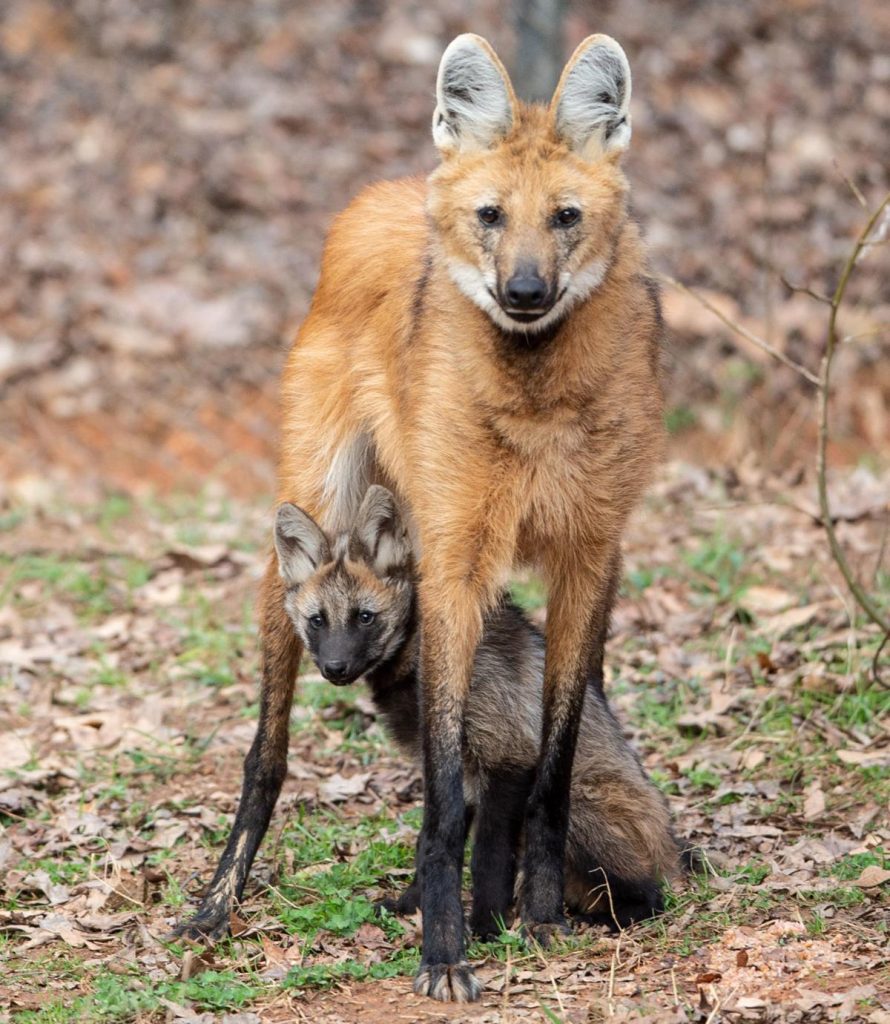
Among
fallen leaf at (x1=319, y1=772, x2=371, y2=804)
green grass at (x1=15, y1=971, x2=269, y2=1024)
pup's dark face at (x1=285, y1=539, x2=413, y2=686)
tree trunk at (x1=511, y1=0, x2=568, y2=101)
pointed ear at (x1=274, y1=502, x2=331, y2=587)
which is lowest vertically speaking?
green grass at (x1=15, y1=971, x2=269, y2=1024)

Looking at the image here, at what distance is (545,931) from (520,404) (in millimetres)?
Result: 1556

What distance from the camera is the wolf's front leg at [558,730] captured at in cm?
406

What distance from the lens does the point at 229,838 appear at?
14.6ft

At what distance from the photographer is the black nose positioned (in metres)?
3.56

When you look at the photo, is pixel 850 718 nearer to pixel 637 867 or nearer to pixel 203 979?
pixel 637 867

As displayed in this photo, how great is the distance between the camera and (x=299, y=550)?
15.4 feet

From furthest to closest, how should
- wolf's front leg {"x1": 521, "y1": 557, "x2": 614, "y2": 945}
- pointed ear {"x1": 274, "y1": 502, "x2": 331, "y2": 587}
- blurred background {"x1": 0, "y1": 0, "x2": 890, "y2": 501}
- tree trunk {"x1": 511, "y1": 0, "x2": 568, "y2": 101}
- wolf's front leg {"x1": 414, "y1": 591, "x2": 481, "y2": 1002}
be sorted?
blurred background {"x1": 0, "y1": 0, "x2": 890, "y2": 501}, tree trunk {"x1": 511, "y1": 0, "x2": 568, "y2": 101}, pointed ear {"x1": 274, "y1": 502, "x2": 331, "y2": 587}, wolf's front leg {"x1": 521, "y1": 557, "x2": 614, "y2": 945}, wolf's front leg {"x1": 414, "y1": 591, "x2": 481, "y2": 1002}

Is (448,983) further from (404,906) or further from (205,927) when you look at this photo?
(205,927)

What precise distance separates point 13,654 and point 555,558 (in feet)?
10.4

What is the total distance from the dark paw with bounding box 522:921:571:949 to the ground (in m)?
0.05

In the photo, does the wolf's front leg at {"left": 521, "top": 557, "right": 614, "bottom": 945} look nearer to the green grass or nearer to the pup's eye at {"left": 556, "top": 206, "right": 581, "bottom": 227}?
the green grass

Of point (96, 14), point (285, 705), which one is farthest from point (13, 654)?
point (96, 14)

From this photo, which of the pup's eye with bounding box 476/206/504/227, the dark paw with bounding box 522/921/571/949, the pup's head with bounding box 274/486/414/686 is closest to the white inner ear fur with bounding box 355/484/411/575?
the pup's head with bounding box 274/486/414/686

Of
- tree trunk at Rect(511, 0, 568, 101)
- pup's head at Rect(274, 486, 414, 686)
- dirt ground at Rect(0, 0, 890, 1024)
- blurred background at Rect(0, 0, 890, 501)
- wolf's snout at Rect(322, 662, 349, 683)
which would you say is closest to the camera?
dirt ground at Rect(0, 0, 890, 1024)
